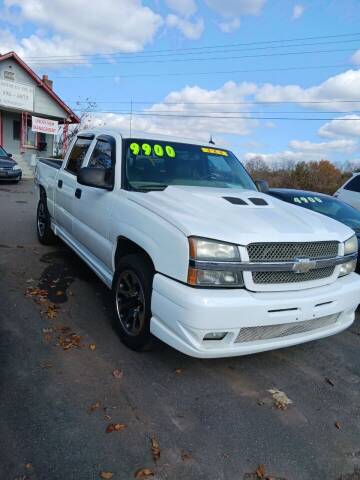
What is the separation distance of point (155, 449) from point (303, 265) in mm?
1639

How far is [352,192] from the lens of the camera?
8.68m

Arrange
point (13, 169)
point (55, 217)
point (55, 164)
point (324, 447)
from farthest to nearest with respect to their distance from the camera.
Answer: point (13, 169) → point (55, 164) → point (55, 217) → point (324, 447)

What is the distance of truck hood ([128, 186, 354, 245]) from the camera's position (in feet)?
9.03

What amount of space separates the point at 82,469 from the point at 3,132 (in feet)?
80.8

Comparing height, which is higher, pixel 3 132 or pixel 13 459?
pixel 3 132

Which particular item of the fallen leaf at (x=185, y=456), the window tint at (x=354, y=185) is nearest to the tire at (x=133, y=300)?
the fallen leaf at (x=185, y=456)

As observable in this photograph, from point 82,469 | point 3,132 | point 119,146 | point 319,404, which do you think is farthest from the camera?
point 3,132

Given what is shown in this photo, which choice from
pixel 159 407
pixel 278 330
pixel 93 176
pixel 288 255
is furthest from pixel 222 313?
pixel 93 176

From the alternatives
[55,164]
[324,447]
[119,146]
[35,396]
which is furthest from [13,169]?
[324,447]

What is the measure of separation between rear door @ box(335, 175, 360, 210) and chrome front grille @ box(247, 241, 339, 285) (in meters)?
5.92

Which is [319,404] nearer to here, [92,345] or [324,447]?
[324,447]

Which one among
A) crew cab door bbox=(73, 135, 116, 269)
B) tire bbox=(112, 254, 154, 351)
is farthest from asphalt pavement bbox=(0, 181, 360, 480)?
crew cab door bbox=(73, 135, 116, 269)

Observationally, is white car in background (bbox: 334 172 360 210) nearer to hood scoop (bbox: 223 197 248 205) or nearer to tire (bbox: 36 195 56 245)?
hood scoop (bbox: 223 197 248 205)

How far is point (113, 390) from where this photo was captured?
9.39 ft
